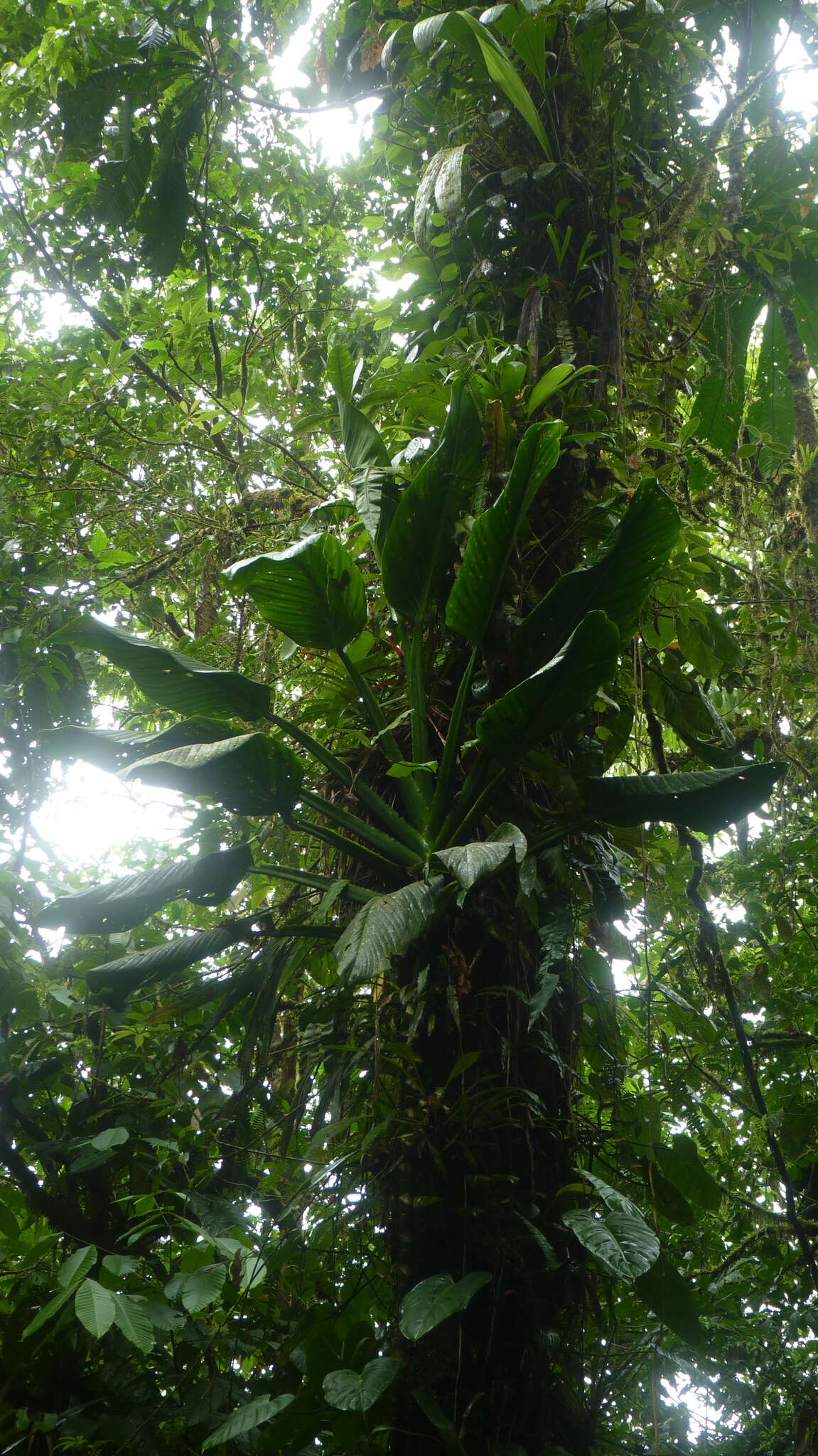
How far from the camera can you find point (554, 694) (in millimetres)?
1389

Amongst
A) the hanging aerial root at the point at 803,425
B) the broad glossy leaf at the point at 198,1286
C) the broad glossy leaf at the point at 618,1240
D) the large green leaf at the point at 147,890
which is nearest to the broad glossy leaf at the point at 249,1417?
the broad glossy leaf at the point at 198,1286

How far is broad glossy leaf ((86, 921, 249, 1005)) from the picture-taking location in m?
1.53

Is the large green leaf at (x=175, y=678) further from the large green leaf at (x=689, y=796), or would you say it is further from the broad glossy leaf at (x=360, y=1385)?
the broad glossy leaf at (x=360, y=1385)

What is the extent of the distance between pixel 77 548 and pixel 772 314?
2091 mm

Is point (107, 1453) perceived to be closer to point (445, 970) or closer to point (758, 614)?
point (445, 970)

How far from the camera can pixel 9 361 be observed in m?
3.07

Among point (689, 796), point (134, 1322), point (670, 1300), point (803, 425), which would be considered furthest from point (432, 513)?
point (803, 425)

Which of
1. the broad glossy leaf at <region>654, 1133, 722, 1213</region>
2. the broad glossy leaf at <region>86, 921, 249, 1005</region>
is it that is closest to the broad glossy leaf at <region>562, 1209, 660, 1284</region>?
the broad glossy leaf at <region>654, 1133, 722, 1213</region>

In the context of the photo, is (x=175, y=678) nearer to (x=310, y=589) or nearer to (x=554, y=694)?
(x=310, y=589)

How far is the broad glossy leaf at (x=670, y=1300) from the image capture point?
1.34 meters

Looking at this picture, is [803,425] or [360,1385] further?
[803,425]

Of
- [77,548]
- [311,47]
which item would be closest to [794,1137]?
[77,548]

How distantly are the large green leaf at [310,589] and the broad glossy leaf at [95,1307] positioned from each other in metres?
1.08

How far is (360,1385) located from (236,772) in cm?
83
